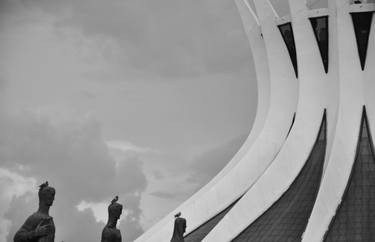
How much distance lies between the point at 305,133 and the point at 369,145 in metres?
2.59

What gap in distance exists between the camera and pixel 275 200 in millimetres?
26922

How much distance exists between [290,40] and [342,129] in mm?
5706

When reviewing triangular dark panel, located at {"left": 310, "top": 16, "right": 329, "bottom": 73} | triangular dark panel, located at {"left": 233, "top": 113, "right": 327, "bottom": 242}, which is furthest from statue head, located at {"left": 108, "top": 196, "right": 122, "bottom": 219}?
triangular dark panel, located at {"left": 310, "top": 16, "right": 329, "bottom": 73}

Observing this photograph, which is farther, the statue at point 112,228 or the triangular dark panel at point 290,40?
the triangular dark panel at point 290,40

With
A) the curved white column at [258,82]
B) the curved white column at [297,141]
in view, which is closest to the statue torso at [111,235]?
the curved white column at [297,141]

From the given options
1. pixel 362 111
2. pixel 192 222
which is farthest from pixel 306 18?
pixel 192 222

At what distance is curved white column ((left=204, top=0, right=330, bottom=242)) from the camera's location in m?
26.3

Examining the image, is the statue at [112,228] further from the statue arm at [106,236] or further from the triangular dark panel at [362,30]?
the triangular dark panel at [362,30]

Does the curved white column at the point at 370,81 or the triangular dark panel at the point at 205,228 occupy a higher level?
the curved white column at the point at 370,81

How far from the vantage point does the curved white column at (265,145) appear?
28.9 metres

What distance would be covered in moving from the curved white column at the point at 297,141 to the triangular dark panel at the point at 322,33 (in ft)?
0.74

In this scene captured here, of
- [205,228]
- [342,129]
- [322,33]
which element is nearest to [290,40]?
[322,33]

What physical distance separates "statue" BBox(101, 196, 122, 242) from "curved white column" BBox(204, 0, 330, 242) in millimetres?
15112

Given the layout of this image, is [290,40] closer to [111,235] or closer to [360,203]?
[360,203]
